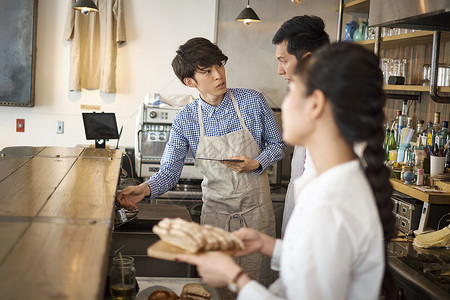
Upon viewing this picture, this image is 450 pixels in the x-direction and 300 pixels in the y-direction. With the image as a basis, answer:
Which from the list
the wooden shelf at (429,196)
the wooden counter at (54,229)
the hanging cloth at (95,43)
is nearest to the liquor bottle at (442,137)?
the wooden shelf at (429,196)

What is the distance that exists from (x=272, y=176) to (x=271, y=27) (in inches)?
71.5

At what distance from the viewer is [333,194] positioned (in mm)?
1104

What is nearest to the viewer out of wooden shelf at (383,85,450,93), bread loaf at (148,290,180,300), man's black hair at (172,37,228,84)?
bread loaf at (148,290,180,300)

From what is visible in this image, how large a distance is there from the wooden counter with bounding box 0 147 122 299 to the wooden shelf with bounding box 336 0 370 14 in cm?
336

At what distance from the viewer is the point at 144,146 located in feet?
15.9

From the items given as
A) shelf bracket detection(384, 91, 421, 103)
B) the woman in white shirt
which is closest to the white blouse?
the woman in white shirt

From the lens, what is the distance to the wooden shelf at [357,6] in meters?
4.80

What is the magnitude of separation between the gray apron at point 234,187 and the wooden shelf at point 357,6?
2613mm

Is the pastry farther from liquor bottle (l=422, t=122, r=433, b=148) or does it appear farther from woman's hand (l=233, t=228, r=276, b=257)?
liquor bottle (l=422, t=122, r=433, b=148)

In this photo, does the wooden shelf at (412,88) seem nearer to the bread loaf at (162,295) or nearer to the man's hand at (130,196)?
the man's hand at (130,196)

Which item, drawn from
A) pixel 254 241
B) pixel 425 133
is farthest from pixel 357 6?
pixel 254 241

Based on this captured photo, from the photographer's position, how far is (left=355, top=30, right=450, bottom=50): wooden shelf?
151 inches

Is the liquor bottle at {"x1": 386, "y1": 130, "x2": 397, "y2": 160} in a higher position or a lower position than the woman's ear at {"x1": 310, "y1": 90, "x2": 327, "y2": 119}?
lower

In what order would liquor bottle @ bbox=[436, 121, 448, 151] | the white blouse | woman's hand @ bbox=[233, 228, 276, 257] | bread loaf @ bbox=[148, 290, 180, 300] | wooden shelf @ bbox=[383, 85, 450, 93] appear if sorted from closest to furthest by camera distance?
1. the white blouse
2. woman's hand @ bbox=[233, 228, 276, 257]
3. bread loaf @ bbox=[148, 290, 180, 300]
4. wooden shelf @ bbox=[383, 85, 450, 93]
5. liquor bottle @ bbox=[436, 121, 448, 151]
